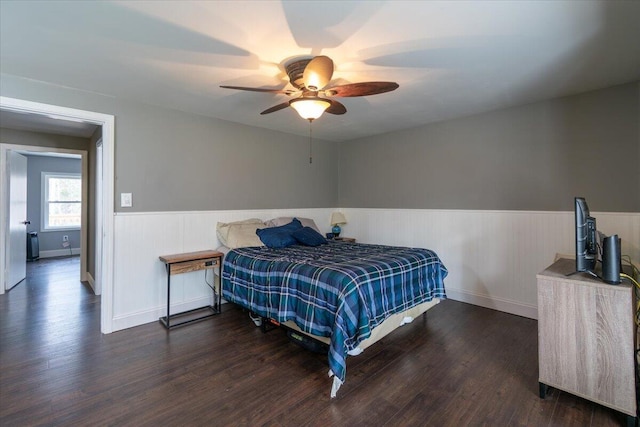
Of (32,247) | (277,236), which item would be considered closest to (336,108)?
(277,236)

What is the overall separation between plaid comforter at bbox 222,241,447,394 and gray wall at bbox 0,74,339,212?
0.96 m

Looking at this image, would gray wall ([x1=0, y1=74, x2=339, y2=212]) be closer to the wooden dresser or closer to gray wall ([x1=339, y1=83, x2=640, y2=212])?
gray wall ([x1=339, y1=83, x2=640, y2=212])

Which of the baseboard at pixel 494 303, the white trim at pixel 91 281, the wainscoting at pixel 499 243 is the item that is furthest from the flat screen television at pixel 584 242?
the white trim at pixel 91 281

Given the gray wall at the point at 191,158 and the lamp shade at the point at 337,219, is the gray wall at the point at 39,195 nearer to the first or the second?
the gray wall at the point at 191,158

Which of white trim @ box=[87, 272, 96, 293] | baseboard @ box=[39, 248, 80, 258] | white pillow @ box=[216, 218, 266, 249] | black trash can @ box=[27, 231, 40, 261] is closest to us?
white pillow @ box=[216, 218, 266, 249]

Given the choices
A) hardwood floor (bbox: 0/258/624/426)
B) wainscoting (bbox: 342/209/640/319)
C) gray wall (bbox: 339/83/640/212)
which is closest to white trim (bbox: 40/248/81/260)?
hardwood floor (bbox: 0/258/624/426)

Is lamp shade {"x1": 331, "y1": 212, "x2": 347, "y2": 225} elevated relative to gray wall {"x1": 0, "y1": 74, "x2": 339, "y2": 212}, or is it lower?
lower

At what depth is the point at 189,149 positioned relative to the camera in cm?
357

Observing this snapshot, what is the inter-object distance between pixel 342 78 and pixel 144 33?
1472 mm

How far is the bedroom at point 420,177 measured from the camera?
284 cm

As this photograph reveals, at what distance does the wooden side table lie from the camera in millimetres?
3111

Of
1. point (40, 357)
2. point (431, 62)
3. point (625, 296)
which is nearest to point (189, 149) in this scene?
point (40, 357)

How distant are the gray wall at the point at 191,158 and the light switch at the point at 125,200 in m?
0.04

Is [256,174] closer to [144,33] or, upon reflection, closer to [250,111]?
[250,111]
